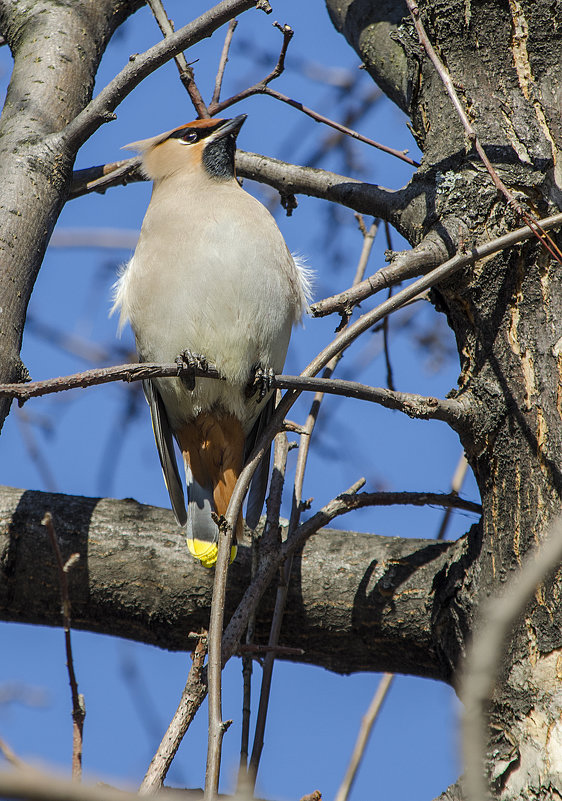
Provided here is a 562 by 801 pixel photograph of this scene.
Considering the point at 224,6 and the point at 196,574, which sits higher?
the point at 224,6

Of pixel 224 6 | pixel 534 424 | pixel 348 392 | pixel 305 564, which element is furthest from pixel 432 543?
pixel 224 6

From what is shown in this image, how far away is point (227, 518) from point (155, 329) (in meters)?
1.33

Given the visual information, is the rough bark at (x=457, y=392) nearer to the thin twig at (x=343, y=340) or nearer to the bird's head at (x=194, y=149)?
the thin twig at (x=343, y=340)

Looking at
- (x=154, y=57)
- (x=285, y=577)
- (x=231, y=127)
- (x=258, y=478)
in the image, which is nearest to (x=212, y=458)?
(x=258, y=478)

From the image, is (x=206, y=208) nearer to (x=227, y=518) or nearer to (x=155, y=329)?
(x=155, y=329)

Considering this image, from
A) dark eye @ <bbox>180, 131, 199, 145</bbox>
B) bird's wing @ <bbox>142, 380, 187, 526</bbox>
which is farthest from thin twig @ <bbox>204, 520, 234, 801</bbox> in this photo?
dark eye @ <bbox>180, 131, 199, 145</bbox>

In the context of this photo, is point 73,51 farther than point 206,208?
No

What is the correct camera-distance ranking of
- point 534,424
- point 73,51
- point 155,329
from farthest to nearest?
1. point 155,329
2. point 73,51
3. point 534,424

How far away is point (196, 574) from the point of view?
2.95m

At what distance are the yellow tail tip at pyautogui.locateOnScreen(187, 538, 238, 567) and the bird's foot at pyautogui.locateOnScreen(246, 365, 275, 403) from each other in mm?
574

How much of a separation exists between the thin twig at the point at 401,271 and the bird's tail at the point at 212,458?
1.20 metres

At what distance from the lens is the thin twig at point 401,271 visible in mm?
1991

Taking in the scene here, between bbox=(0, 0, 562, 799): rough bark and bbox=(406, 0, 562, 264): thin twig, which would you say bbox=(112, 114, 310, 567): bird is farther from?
bbox=(406, 0, 562, 264): thin twig

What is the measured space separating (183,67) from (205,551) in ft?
5.71
